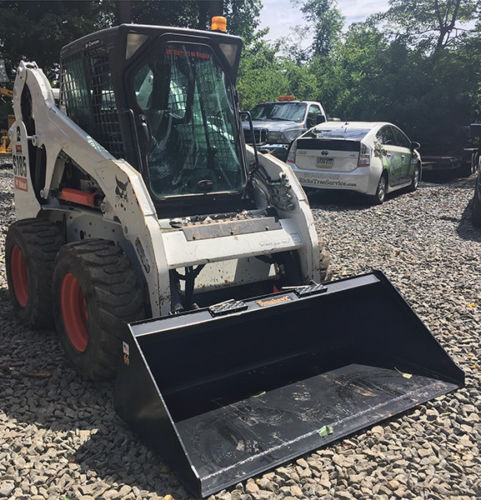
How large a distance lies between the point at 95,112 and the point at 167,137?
0.67 metres

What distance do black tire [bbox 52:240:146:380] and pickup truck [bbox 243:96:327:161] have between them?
955cm

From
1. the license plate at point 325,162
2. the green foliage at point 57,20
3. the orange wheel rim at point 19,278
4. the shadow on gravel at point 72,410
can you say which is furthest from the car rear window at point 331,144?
the green foliage at point 57,20

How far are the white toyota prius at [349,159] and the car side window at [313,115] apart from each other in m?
2.55

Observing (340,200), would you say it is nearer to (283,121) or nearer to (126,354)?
(283,121)

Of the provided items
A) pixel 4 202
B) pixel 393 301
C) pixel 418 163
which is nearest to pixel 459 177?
pixel 418 163

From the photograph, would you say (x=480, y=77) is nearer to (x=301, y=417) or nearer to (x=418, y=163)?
(x=418, y=163)

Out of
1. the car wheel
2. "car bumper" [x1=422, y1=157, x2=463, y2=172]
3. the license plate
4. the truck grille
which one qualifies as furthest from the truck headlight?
the truck grille

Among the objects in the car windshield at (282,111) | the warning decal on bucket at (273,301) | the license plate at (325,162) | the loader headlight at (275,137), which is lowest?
the warning decal on bucket at (273,301)

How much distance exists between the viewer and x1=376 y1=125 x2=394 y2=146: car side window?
11.6 m

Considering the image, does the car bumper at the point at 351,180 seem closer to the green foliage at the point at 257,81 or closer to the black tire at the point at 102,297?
the black tire at the point at 102,297

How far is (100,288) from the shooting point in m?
3.71

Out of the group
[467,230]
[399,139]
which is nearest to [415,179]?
[399,139]

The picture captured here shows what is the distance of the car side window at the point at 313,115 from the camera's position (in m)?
14.6

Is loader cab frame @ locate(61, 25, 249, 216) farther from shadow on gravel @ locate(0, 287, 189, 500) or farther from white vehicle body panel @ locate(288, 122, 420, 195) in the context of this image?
white vehicle body panel @ locate(288, 122, 420, 195)
